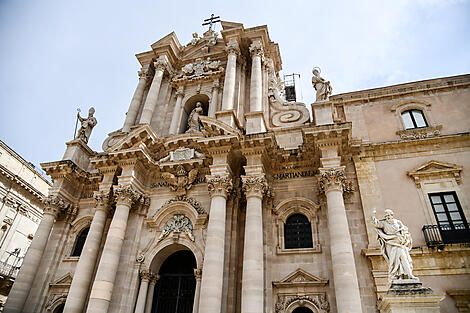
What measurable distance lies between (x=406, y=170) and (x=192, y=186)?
9322 millimetres

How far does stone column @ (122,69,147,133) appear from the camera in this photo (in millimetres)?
19141

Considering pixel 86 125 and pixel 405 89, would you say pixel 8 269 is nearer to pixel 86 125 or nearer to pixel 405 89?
pixel 86 125

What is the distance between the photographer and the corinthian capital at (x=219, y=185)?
13.5 meters

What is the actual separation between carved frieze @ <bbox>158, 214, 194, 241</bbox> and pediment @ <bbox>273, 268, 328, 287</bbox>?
4255 millimetres

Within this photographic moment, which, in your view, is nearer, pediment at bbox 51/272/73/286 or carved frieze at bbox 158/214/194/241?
carved frieze at bbox 158/214/194/241

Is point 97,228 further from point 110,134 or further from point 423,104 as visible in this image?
point 423,104

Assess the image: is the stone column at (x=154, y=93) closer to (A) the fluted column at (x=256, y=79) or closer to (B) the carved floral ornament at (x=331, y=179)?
(A) the fluted column at (x=256, y=79)

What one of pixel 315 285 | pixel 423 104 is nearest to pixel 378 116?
pixel 423 104

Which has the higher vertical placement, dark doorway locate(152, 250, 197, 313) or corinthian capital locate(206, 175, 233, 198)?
corinthian capital locate(206, 175, 233, 198)

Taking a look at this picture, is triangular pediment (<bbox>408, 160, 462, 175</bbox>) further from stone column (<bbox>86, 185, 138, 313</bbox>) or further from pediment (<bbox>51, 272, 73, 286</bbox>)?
pediment (<bbox>51, 272, 73, 286</bbox>)

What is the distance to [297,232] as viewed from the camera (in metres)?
13.9

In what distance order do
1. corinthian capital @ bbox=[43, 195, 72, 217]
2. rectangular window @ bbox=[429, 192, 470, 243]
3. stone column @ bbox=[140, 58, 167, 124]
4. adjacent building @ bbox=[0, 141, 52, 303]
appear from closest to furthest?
rectangular window @ bbox=[429, 192, 470, 243]
corinthian capital @ bbox=[43, 195, 72, 217]
stone column @ bbox=[140, 58, 167, 124]
adjacent building @ bbox=[0, 141, 52, 303]

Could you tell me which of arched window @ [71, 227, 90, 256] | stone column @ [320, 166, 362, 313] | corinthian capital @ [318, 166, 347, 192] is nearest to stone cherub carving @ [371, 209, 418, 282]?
stone column @ [320, 166, 362, 313]

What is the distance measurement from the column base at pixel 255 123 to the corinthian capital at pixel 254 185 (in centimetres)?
235
